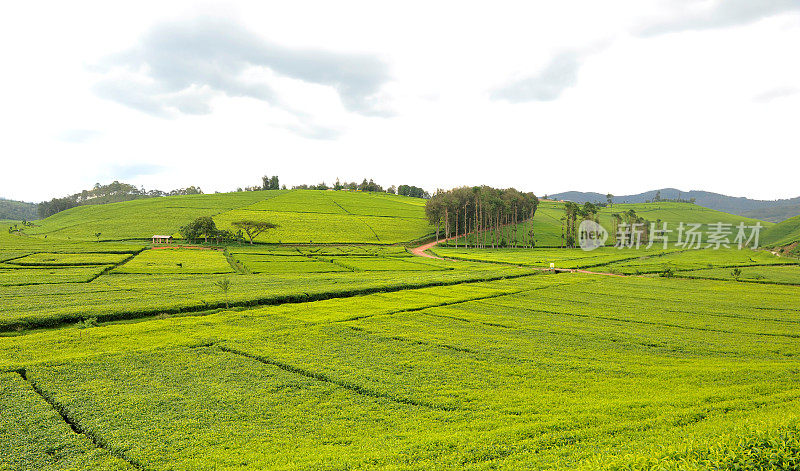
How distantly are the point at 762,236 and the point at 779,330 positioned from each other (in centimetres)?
14881

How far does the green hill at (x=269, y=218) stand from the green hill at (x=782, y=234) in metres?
110

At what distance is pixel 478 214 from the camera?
129 m

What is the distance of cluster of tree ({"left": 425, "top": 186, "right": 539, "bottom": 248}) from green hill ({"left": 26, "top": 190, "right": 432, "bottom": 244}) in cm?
821

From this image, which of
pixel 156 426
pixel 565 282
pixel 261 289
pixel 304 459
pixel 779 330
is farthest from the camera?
pixel 565 282

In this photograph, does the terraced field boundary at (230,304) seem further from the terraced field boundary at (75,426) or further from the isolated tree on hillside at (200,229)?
the isolated tree on hillside at (200,229)

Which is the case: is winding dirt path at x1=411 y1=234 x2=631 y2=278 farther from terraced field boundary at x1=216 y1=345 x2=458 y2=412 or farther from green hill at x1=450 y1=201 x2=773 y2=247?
terraced field boundary at x1=216 y1=345 x2=458 y2=412

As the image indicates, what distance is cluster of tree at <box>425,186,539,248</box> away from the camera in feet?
405

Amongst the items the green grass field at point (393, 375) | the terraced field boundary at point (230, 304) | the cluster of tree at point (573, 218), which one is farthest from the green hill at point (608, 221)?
the green grass field at point (393, 375)

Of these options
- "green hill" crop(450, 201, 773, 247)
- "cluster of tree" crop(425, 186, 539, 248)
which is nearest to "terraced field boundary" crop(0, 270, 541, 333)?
"cluster of tree" crop(425, 186, 539, 248)

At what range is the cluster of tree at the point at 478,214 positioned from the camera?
123312 millimetres

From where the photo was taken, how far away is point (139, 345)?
79.0 ft

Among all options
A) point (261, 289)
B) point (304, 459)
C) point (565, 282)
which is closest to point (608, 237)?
point (565, 282)

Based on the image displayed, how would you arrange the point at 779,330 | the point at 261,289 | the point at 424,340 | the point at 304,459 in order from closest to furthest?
the point at 304,459 → the point at 424,340 → the point at 779,330 → the point at 261,289

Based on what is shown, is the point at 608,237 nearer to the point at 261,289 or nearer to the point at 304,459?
the point at 261,289
